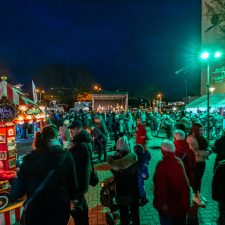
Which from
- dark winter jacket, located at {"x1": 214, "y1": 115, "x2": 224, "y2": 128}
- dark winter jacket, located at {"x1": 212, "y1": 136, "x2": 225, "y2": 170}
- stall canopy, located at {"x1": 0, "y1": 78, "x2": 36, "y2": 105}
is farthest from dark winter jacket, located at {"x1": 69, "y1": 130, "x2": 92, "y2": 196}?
dark winter jacket, located at {"x1": 214, "y1": 115, "x2": 224, "y2": 128}

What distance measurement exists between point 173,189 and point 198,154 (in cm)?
199

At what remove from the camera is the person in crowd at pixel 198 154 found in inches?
151

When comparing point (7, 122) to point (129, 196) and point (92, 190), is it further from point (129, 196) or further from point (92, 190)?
point (129, 196)

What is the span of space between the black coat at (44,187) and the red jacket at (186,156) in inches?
97.0

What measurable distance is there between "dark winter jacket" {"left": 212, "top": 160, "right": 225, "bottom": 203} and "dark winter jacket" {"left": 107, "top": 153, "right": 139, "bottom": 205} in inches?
45.1

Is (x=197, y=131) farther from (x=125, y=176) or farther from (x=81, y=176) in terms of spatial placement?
(x=81, y=176)

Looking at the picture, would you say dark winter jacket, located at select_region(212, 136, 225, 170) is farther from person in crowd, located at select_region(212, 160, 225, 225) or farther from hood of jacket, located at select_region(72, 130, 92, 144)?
hood of jacket, located at select_region(72, 130, 92, 144)

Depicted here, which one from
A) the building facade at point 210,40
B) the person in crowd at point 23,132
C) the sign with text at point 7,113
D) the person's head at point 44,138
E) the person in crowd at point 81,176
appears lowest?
the person in crowd at point 23,132

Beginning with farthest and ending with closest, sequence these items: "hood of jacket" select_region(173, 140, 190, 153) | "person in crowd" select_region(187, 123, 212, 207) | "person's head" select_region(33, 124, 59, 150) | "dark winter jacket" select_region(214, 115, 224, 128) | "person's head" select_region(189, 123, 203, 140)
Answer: "dark winter jacket" select_region(214, 115, 224, 128), "person's head" select_region(189, 123, 203, 140), "person in crowd" select_region(187, 123, 212, 207), "hood of jacket" select_region(173, 140, 190, 153), "person's head" select_region(33, 124, 59, 150)

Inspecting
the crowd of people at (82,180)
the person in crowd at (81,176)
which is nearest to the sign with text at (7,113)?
the crowd of people at (82,180)

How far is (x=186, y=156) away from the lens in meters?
3.32

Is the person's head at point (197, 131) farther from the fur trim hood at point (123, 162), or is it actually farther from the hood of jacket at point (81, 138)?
the hood of jacket at point (81, 138)

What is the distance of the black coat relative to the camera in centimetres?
177

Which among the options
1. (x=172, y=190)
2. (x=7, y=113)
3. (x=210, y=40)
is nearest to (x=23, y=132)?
(x=7, y=113)
